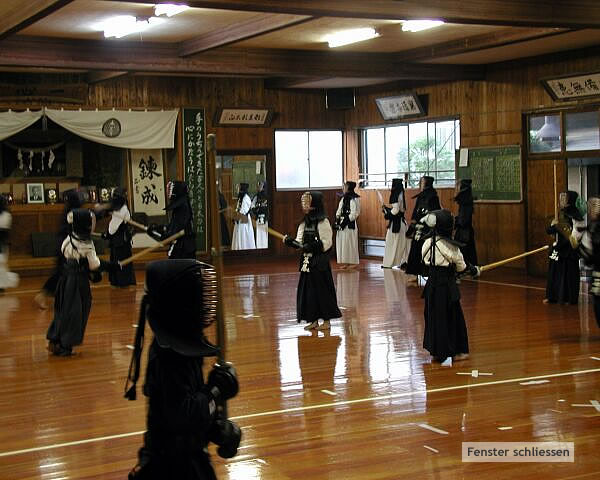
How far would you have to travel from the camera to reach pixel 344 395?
6.61 metres

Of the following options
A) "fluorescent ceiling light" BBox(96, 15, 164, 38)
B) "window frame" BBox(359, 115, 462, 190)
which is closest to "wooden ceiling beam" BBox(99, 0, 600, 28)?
"fluorescent ceiling light" BBox(96, 15, 164, 38)

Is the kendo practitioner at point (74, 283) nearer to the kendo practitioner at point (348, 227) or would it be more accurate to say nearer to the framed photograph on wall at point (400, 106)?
the kendo practitioner at point (348, 227)

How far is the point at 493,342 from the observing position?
845cm

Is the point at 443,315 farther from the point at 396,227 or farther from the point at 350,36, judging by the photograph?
the point at 396,227

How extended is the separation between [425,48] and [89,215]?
255 inches

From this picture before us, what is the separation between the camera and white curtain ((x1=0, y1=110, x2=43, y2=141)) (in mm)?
13812

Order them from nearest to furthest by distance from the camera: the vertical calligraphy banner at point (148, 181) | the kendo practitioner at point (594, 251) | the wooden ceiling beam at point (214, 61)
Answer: the kendo practitioner at point (594, 251), the wooden ceiling beam at point (214, 61), the vertical calligraphy banner at point (148, 181)

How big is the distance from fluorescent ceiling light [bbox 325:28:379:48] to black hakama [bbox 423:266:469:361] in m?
4.46

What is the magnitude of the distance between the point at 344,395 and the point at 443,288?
1514 millimetres

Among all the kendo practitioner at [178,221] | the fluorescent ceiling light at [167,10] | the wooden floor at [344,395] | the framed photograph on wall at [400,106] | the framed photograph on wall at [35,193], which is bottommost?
the wooden floor at [344,395]

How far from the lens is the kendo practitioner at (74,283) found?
315 inches

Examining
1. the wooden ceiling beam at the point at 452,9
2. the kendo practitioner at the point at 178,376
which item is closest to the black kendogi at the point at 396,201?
the wooden ceiling beam at the point at 452,9

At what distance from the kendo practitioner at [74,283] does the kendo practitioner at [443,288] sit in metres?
2.90

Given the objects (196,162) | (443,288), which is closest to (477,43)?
(443,288)
